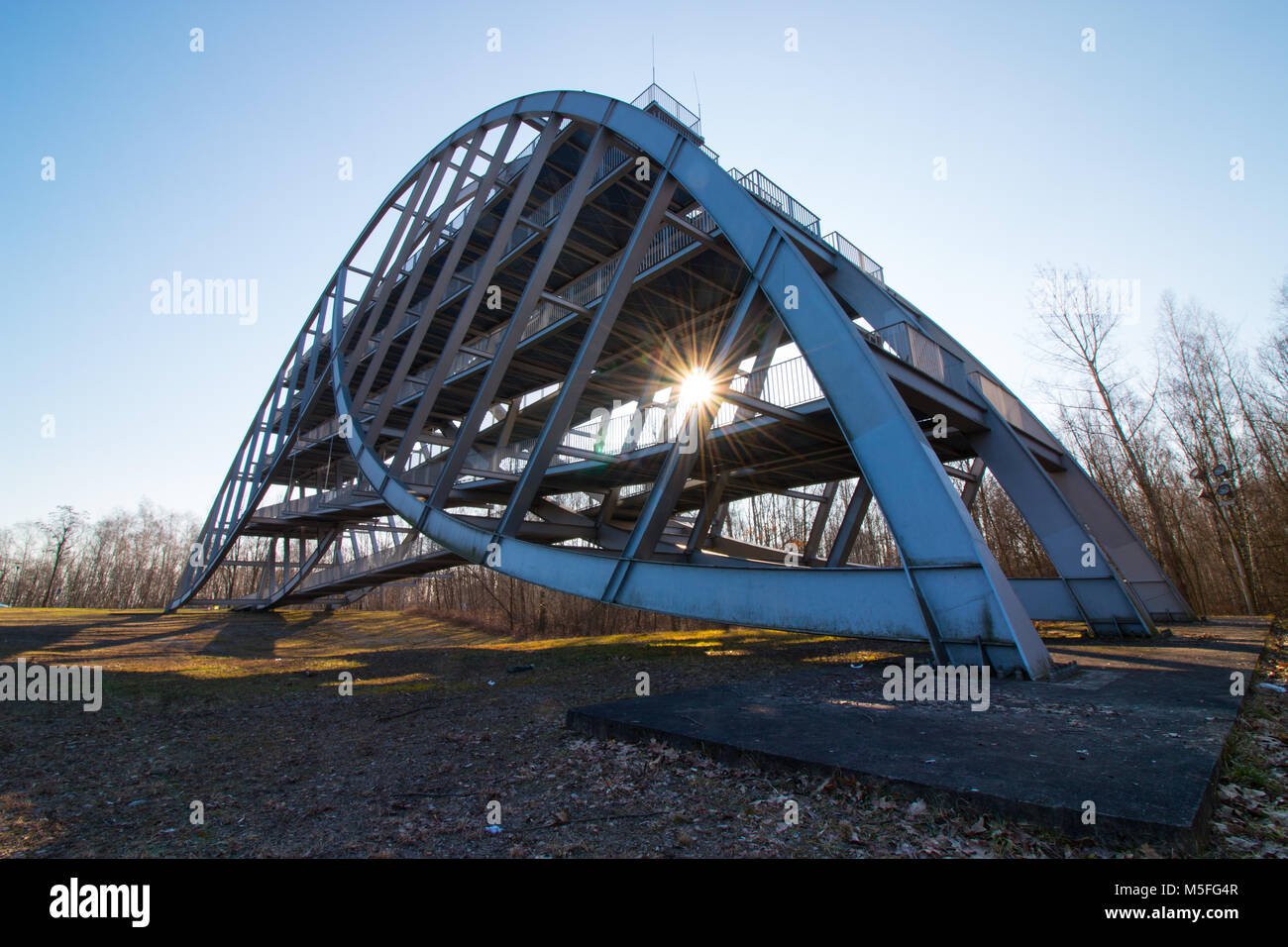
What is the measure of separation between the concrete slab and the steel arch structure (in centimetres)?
93

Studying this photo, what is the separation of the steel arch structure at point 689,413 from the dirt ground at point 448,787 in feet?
7.43

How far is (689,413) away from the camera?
A: 8555 mm

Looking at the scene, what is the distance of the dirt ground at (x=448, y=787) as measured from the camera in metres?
2.76

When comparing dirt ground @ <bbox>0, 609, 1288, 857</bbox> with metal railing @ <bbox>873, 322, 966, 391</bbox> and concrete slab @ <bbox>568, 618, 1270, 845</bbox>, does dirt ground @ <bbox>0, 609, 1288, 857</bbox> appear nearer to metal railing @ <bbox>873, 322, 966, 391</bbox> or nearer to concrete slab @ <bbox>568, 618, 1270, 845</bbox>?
concrete slab @ <bbox>568, 618, 1270, 845</bbox>

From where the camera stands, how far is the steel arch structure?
6.59m

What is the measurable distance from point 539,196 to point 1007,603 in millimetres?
20223

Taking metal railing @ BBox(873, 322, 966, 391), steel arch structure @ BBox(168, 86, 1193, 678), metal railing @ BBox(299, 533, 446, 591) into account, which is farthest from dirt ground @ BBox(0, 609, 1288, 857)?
metal railing @ BBox(299, 533, 446, 591)

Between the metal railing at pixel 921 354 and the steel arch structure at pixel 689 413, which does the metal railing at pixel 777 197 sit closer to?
the steel arch structure at pixel 689 413

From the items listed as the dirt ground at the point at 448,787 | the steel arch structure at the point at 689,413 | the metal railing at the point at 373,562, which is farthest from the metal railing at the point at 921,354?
the metal railing at the point at 373,562

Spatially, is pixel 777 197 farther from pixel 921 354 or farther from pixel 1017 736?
pixel 1017 736

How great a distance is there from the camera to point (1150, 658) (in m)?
7.90
